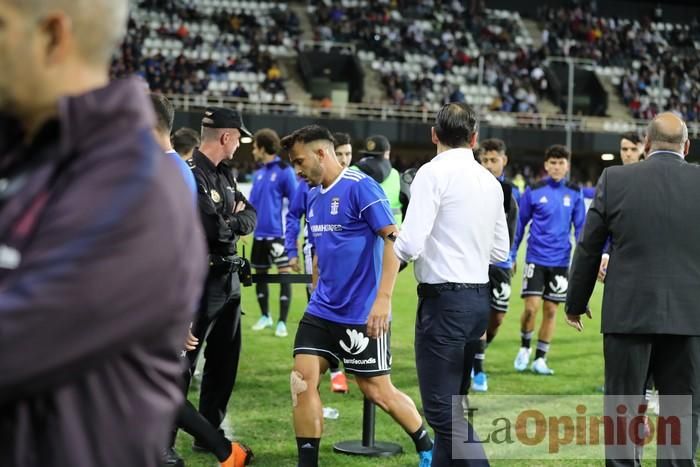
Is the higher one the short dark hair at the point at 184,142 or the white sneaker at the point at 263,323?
the short dark hair at the point at 184,142

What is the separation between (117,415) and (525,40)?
163ft

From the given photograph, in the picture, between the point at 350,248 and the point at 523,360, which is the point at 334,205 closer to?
the point at 350,248

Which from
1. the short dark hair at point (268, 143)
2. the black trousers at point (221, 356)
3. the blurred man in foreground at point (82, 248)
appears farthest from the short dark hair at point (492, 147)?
the blurred man in foreground at point (82, 248)

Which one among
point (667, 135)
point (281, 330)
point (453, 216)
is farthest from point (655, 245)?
point (281, 330)

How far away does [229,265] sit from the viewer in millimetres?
→ 5852

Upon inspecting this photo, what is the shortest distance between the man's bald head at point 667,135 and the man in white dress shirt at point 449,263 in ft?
2.85

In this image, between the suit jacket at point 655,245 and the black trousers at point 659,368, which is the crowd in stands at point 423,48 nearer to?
the suit jacket at point 655,245

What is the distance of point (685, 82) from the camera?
4772cm

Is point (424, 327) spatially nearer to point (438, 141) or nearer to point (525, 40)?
point (438, 141)

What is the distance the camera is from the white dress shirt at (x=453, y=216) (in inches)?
188

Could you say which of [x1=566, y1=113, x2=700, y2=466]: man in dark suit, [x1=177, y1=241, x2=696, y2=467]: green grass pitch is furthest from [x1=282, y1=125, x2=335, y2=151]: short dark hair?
[x1=177, y1=241, x2=696, y2=467]: green grass pitch

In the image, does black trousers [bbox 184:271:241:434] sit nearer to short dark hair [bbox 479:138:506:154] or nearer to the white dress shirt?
the white dress shirt

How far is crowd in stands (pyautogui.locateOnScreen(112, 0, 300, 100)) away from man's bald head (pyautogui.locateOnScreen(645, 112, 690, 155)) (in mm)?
31202

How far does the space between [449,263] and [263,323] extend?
7.45 metres
